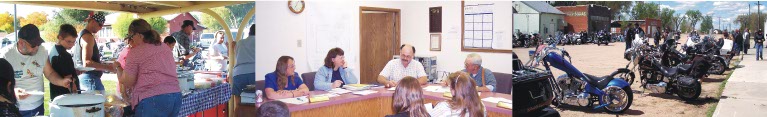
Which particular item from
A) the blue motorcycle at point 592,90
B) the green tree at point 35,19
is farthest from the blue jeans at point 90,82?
the blue motorcycle at point 592,90

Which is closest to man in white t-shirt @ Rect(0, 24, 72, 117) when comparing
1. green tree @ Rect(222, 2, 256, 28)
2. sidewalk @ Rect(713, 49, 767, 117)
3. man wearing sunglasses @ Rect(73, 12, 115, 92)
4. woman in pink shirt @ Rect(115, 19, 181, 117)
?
man wearing sunglasses @ Rect(73, 12, 115, 92)

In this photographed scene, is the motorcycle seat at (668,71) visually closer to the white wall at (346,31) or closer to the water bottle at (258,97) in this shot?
the white wall at (346,31)

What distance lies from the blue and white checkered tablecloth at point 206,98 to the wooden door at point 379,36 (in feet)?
3.56

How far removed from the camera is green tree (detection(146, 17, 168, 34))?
3.44m

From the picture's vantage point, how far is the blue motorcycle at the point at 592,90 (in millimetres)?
2998

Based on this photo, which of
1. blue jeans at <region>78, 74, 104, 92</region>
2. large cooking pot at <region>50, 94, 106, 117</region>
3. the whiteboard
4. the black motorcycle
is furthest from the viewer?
blue jeans at <region>78, 74, 104, 92</region>

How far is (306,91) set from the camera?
2.97 metres

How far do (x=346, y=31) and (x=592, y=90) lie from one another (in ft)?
4.14

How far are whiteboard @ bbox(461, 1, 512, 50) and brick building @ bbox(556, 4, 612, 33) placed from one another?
1.05 ft

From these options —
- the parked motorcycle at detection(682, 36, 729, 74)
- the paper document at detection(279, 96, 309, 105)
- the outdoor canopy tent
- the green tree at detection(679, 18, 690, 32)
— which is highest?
the outdoor canopy tent

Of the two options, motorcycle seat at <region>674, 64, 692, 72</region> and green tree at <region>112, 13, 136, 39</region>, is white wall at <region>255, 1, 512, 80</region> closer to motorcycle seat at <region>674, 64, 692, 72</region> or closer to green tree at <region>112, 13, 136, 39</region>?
green tree at <region>112, 13, 136, 39</region>

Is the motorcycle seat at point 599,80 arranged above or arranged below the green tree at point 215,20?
below

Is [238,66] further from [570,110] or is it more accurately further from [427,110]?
[570,110]

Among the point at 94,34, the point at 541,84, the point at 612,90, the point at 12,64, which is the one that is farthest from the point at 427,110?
the point at 12,64
